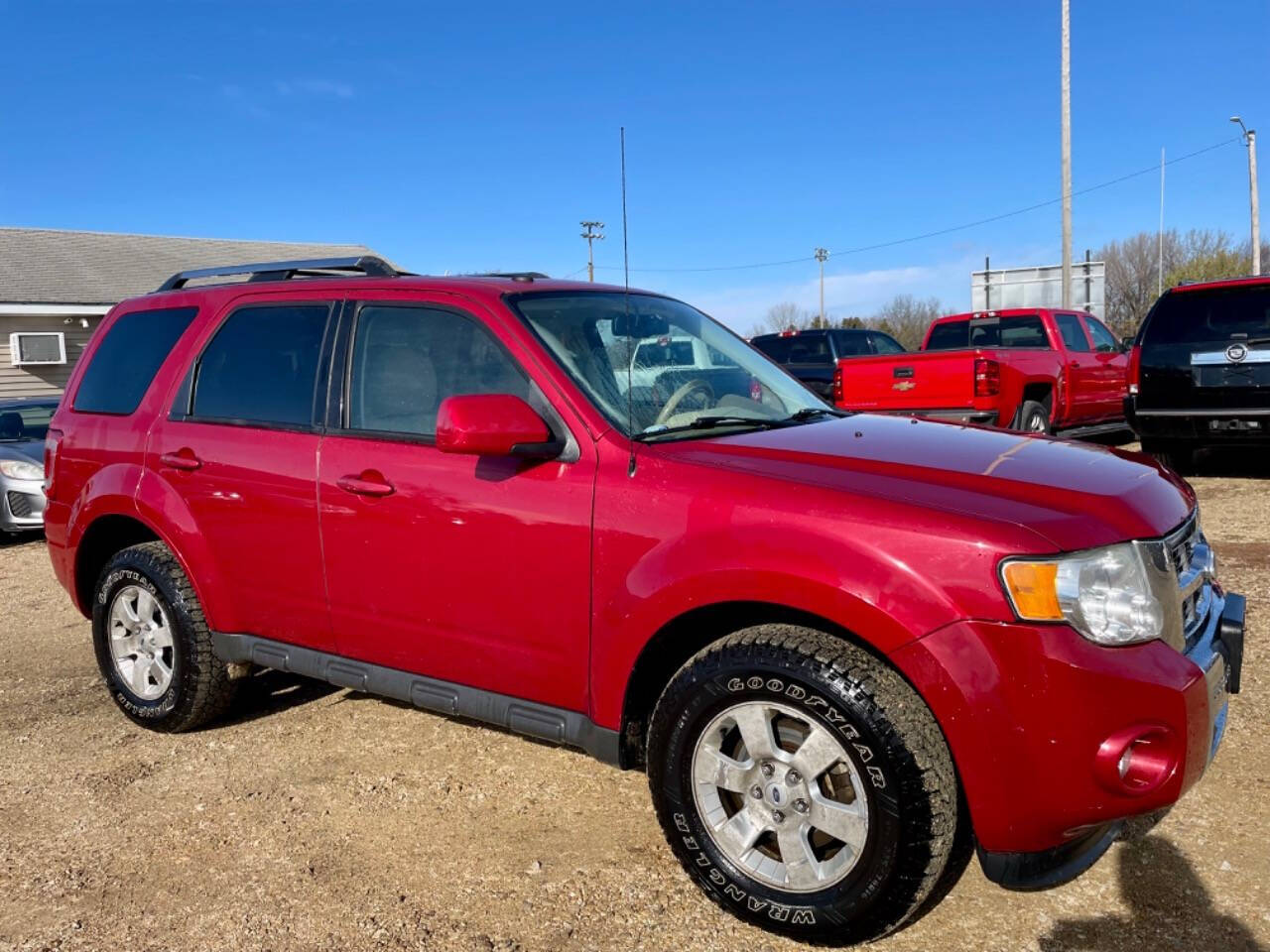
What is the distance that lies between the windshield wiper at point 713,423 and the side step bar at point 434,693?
919 mm

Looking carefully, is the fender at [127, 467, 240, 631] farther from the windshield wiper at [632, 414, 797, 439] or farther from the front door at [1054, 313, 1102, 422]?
the front door at [1054, 313, 1102, 422]

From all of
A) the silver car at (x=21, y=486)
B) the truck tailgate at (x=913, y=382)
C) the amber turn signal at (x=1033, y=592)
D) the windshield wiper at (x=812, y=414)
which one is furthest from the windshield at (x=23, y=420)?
the amber turn signal at (x=1033, y=592)

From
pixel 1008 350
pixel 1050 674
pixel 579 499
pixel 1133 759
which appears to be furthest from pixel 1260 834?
pixel 1008 350

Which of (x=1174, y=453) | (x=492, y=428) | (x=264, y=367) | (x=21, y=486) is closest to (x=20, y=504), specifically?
(x=21, y=486)

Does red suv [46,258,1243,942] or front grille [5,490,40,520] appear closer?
red suv [46,258,1243,942]

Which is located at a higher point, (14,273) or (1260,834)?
(14,273)

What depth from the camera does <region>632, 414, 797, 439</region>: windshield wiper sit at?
3.23m

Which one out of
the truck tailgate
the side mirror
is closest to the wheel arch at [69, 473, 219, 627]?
the side mirror

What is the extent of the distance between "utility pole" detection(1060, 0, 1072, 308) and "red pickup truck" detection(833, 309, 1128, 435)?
8.65 m

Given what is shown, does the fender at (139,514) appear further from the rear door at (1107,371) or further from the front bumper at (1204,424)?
the rear door at (1107,371)

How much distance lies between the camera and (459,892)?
10.2 feet

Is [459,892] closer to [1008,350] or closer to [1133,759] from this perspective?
[1133,759]

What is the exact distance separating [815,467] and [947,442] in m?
0.69

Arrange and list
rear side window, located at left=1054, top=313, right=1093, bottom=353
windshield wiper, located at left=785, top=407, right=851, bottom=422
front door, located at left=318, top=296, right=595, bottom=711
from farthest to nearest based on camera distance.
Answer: rear side window, located at left=1054, top=313, right=1093, bottom=353, windshield wiper, located at left=785, top=407, right=851, bottom=422, front door, located at left=318, top=296, right=595, bottom=711
